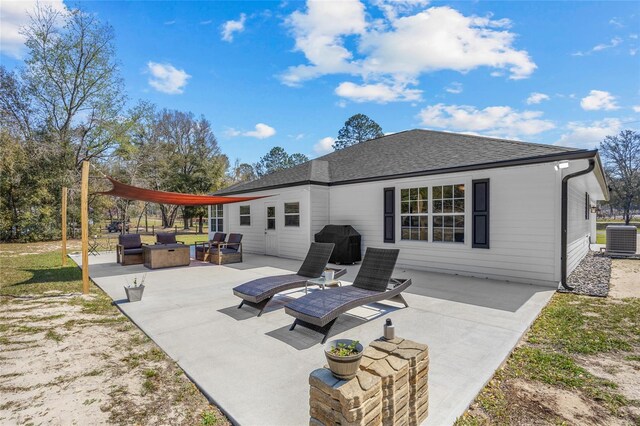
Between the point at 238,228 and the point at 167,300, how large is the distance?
27.6 feet

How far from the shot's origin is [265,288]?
16.3 ft

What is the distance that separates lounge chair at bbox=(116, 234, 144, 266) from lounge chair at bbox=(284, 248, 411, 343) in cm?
812

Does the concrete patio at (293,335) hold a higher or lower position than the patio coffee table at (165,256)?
lower

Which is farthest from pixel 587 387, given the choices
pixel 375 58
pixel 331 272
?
pixel 375 58

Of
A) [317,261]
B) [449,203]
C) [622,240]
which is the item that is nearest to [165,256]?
[317,261]

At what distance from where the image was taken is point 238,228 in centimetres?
1409

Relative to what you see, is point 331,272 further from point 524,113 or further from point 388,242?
point 524,113

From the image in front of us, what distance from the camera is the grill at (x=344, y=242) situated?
9.66 meters

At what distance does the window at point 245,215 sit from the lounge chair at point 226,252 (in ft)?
8.35

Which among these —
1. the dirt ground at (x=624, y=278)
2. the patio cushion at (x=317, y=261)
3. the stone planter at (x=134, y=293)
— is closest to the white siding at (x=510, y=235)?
the dirt ground at (x=624, y=278)

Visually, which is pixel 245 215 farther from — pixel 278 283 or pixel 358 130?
pixel 358 130

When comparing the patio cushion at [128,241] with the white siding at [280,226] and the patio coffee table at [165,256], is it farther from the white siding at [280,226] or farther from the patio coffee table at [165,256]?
the white siding at [280,226]

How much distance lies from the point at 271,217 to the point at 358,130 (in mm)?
30922

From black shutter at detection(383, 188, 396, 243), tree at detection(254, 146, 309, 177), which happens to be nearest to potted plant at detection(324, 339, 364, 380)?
black shutter at detection(383, 188, 396, 243)
